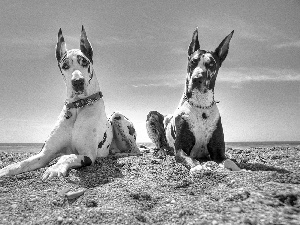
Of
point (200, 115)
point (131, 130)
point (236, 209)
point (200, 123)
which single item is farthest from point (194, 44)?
point (236, 209)

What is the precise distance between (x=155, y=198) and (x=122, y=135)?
4.24 metres

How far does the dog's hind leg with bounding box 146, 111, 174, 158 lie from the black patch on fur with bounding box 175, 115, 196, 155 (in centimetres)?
159

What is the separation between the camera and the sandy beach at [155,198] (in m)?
3.37

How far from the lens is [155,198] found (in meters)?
4.11

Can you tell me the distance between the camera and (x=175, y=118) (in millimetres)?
6664

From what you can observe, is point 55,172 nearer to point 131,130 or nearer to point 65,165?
point 65,165

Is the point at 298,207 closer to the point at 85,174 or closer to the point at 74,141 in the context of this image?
the point at 85,174

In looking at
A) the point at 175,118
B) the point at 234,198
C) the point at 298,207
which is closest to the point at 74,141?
the point at 175,118

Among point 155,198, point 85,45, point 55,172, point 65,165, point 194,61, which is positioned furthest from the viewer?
point 85,45

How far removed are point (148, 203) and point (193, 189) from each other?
89 centimetres

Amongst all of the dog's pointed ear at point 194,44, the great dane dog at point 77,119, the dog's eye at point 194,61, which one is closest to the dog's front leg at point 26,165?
the great dane dog at point 77,119

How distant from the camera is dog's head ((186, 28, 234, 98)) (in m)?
6.07

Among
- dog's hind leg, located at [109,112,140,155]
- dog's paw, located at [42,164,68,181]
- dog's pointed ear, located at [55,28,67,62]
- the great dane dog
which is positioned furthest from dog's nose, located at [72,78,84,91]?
dog's hind leg, located at [109,112,140,155]

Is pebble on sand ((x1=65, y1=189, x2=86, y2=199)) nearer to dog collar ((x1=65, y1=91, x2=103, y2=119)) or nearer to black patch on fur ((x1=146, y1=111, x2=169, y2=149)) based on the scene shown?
dog collar ((x1=65, y1=91, x2=103, y2=119))
